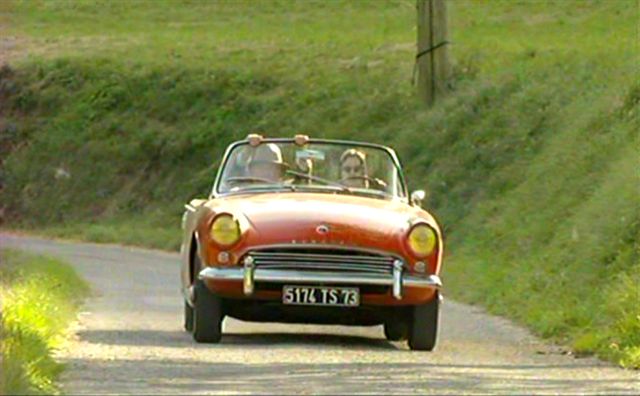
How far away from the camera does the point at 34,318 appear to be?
13352 millimetres

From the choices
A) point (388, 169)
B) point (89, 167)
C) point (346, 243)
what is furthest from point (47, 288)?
point (89, 167)

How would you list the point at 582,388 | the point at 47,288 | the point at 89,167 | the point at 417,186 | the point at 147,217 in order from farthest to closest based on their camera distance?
the point at 89,167 → the point at 147,217 → the point at 417,186 → the point at 47,288 → the point at 582,388

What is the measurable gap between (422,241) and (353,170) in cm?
165

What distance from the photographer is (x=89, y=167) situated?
4084 centimetres

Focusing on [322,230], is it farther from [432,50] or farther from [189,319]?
[432,50]

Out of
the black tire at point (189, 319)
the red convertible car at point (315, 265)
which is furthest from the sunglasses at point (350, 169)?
the black tire at point (189, 319)

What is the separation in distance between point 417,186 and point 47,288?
12.2 metres

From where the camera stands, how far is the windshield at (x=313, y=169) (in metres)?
14.4

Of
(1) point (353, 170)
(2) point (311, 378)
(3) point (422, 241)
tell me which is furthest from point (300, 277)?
(2) point (311, 378)

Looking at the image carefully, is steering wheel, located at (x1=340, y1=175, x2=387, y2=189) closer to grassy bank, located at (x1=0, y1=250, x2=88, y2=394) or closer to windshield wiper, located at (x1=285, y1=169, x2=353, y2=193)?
windshield wiper, located at (x1=285, y1=169, x2=353, y2=193)

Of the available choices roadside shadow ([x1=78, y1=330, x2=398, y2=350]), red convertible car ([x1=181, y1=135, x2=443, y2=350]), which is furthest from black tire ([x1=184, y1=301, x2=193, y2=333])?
red convertible car ([x1=181, y1=135, x2=443, y2=350])

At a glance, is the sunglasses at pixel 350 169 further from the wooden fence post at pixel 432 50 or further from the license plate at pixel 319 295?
the wooden fence post at pixel 432 50

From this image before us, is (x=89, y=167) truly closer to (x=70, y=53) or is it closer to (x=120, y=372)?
(x=70, y=53)

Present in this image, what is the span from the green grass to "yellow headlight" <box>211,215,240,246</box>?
2621 mm
